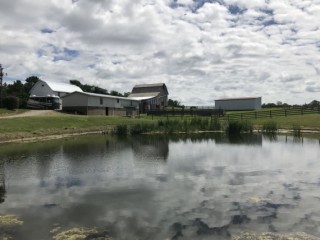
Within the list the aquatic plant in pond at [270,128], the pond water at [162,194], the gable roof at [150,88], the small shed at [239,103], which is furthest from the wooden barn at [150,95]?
the pond water at [162,194]

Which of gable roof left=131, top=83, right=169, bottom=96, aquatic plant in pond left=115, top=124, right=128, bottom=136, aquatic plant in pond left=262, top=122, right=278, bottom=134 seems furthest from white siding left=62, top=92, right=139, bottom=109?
aquatic plant in pond left=262, top=122, right=278, bottom=134

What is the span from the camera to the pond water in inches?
454

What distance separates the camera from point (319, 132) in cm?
4750

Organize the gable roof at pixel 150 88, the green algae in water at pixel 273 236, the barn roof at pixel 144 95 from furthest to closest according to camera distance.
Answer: the gable roof at pixel 150 88, the barn roof at pixel 144 95, the green algae in water at pixel 273 236

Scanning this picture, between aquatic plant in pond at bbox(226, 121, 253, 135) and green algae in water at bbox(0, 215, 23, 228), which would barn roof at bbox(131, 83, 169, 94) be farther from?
green algae in water at bbox(0, 215, 23, 228)

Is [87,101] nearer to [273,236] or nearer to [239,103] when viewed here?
[239,103]

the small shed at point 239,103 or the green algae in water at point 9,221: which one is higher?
the small shed at point 239,103

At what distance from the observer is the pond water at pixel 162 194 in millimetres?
11523

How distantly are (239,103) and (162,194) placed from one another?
8242 centimetres

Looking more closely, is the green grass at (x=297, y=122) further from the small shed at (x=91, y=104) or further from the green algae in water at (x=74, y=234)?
the green algae in water at (x=74, y=234)

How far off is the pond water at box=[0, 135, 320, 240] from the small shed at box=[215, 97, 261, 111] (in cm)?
6740

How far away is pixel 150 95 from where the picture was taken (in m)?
94.1

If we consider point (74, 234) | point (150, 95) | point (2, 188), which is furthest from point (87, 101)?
point (74, 234)

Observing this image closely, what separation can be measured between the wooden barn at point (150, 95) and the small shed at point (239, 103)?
14.4 meters
